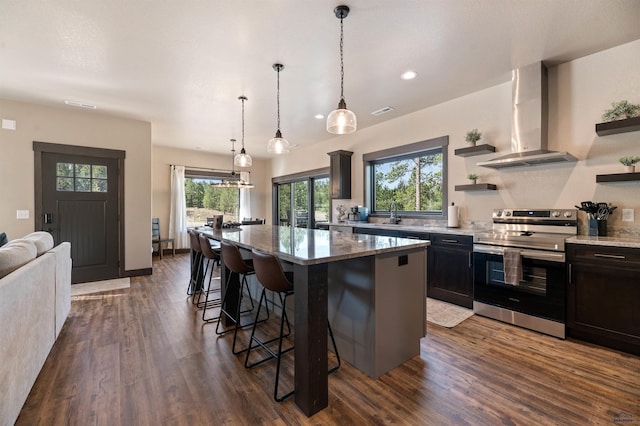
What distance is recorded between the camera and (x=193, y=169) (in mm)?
7652

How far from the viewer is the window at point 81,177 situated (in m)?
4.43

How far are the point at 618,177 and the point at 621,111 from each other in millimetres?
644

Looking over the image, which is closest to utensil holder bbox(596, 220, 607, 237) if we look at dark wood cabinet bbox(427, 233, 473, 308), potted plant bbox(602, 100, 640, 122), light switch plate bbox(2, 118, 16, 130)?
potted plant bbox(602, 100, 640, 122)

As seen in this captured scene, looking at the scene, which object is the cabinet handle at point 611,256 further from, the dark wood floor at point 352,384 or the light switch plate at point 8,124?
the light switch plate at point 8,124

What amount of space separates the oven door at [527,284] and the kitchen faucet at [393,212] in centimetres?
168

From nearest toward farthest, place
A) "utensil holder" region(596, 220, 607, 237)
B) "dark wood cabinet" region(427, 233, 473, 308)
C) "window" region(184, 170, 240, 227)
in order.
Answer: "utensil holder" region(596, 220, 607, 237)
"dark wood cabinet" region(427, 233, 473, 308)
"window" region(184, 170, 240, 227)

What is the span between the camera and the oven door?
263 cm

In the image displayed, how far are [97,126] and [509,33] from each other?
5.80m

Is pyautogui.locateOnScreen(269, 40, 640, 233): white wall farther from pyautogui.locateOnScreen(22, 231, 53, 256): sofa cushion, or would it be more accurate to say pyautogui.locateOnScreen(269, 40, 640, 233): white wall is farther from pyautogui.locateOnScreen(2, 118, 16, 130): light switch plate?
pyautogui.locateOnScreen(2, 118, 16, 130): light switch plate

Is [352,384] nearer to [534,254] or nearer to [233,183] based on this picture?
[534,254]

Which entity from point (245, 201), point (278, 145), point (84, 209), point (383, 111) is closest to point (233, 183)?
point (278, 145)

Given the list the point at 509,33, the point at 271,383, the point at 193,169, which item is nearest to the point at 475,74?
the point at 509,33

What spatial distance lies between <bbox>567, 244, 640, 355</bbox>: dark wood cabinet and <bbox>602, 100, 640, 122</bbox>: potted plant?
1314mm

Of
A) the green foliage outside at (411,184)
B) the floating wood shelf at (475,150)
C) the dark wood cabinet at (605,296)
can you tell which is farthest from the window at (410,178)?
the dark wood cabinet at (605,296)
